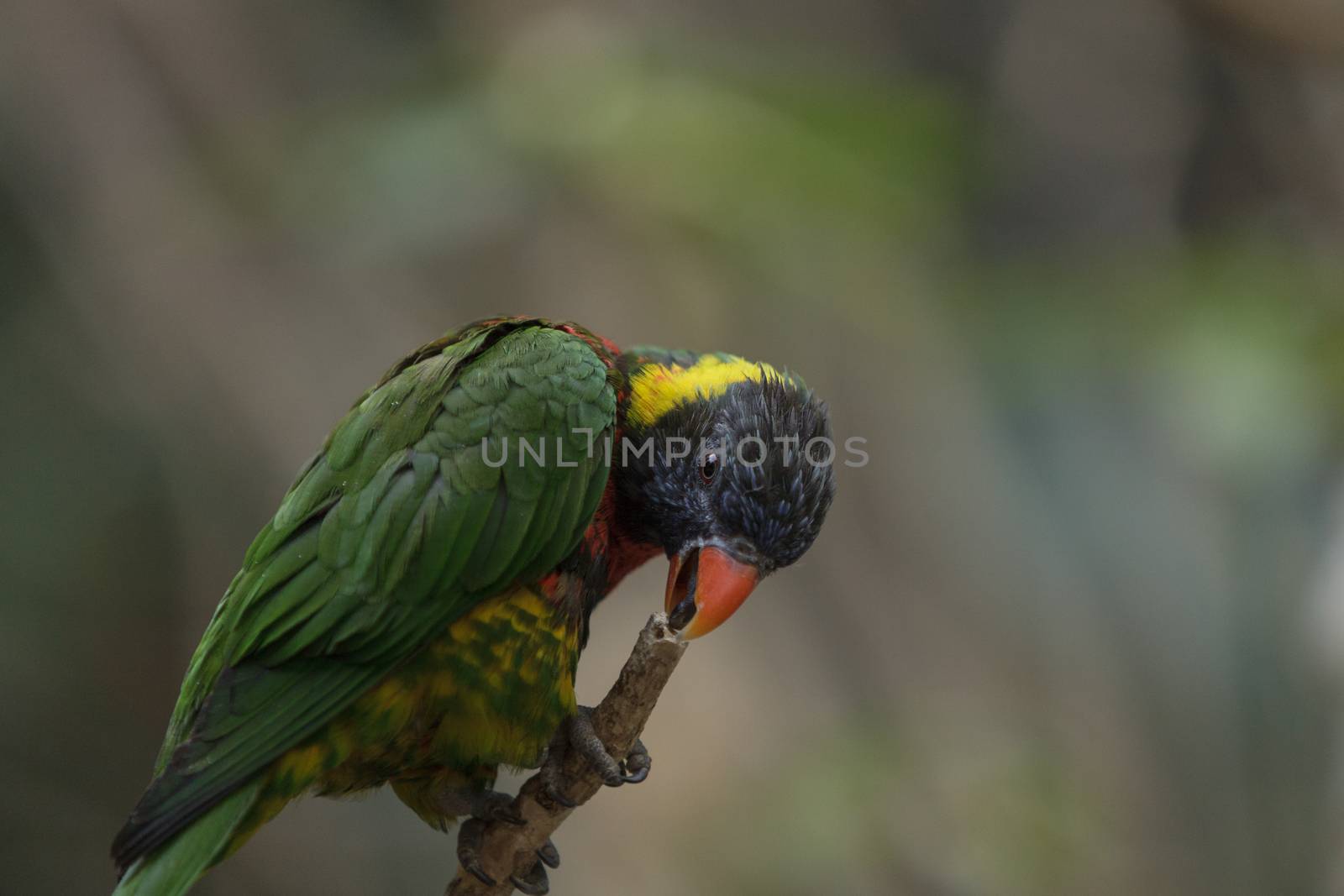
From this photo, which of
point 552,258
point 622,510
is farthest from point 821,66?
point 622,510

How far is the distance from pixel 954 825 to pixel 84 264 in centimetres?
408

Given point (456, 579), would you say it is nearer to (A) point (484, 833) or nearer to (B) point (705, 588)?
(B) point (705, 588)

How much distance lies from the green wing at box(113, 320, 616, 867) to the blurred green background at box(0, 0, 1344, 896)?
1.95m

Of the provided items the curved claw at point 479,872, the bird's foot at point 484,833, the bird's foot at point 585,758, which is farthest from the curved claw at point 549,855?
the bird's foot at point 585,758

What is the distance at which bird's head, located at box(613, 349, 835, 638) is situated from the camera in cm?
225

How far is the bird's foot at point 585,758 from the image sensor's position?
2.16 meters

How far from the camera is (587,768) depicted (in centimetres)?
218

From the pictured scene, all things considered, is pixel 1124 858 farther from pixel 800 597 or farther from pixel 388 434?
pixel 388 434

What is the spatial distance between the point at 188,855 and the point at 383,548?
24.8 inches

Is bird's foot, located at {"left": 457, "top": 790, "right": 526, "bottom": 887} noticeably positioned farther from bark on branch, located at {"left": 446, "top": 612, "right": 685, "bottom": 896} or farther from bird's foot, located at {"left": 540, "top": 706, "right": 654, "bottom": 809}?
bird's foot, located at {"left": 540, "top": 706, "right": 654, "bottom": 809}

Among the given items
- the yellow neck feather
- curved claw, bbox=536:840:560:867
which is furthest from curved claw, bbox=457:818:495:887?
the yellow neck feather

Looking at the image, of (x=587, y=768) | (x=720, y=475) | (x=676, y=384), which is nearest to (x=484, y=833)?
(x=587, y=768)

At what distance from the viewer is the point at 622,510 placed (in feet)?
8.06

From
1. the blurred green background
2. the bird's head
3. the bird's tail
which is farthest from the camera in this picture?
the blurred green background
